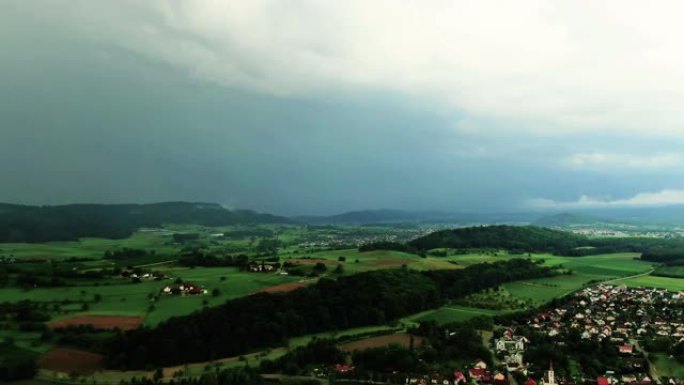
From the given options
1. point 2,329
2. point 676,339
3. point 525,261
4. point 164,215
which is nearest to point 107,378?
point 2,329

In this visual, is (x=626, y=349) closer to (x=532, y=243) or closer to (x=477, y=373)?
(x=477, y=373)

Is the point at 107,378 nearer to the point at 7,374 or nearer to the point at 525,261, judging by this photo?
the point at 7,374

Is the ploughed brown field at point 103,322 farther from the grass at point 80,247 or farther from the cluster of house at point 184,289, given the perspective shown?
the grass at point 80,247

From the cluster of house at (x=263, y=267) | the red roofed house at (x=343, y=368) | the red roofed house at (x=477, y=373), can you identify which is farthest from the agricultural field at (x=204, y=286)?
the red roofed house at (x=477, y=373)

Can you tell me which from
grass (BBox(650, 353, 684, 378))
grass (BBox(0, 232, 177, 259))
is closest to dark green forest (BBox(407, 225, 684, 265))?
grass (BBox(0, 232, 177, 259))

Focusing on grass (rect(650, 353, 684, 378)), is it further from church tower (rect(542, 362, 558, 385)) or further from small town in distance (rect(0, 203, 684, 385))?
church tower (rect(542, 362, 558, 385))

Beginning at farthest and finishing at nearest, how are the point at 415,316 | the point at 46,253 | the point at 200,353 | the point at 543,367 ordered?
the point at 46,253
the point at 415,316
the point at 200,353
the point at 543,367
